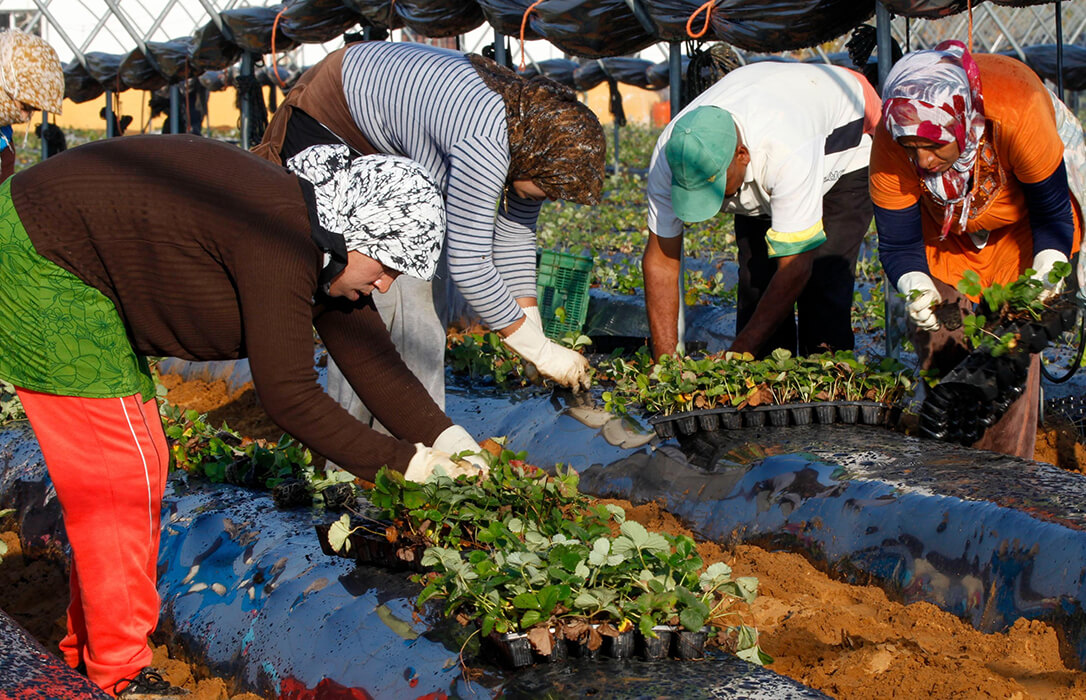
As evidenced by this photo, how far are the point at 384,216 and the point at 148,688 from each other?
115 centimetres

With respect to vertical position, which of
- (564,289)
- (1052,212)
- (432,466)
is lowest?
(432,466)

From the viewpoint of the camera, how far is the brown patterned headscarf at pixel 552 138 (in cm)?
281

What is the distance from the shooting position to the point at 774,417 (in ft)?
10.9

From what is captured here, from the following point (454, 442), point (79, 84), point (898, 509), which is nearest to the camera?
point (454, 442)

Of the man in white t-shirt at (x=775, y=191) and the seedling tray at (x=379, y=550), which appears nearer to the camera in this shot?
the seedling tray at (x=379, y=550)

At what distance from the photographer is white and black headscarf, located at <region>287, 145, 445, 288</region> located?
1991mm

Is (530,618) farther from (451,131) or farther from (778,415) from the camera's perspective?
(778,415)

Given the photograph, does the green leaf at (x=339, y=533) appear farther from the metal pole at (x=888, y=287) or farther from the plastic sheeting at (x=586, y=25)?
the plastic sheeting at (x=586, y=25)

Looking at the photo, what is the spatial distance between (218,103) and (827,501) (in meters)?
24.0

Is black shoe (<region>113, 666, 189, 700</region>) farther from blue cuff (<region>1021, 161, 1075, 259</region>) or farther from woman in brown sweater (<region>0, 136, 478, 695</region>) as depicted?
blue cuff (<region>1021, 161, 1075, 259</region>)

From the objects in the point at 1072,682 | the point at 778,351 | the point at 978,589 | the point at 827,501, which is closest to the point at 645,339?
the point at 778,351

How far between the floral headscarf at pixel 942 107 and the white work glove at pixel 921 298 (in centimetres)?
26

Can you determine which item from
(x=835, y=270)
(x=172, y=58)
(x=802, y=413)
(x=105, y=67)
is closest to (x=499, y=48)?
(x=835, y=270)

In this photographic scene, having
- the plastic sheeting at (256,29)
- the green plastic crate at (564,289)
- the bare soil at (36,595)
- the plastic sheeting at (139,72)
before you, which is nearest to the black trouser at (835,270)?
the green plastic crate at (564,289)
